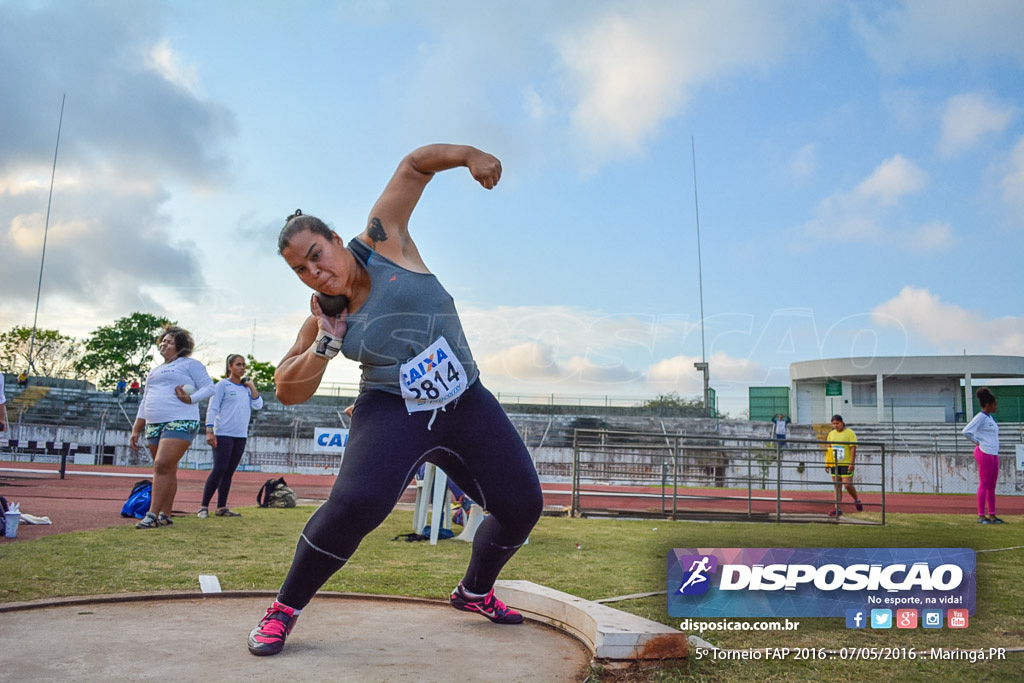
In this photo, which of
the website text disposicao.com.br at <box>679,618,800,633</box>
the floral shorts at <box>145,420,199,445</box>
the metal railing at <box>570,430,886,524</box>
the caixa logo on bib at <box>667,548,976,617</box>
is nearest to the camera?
the caixa logo on bib at <box>667,548,976,617</box>

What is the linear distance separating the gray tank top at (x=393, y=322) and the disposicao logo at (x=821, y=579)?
1.19 m

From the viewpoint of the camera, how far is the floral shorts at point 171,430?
6781mm

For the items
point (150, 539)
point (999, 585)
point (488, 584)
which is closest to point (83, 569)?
point (150, 539)

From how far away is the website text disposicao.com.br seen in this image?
3.01 m

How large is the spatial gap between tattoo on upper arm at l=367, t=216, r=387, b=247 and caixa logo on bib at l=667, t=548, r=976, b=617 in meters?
1.69

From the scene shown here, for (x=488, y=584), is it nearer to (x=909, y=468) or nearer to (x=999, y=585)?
(x=999, y=585)

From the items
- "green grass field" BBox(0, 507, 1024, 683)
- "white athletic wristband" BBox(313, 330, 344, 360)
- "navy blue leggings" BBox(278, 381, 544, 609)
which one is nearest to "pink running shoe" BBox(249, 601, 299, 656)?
"navy blue leggings" BBox(278, 381, 544, 609)

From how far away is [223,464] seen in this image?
8211 mm

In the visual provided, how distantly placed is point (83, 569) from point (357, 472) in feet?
8.90

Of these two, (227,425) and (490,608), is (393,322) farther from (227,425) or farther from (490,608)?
(227,425)

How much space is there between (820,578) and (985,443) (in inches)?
348

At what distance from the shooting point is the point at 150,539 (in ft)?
19.8

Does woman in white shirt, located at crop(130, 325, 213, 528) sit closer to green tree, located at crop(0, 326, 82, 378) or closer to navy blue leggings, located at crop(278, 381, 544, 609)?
navy blue leggings, located at crop(278, 381, 544, 609)

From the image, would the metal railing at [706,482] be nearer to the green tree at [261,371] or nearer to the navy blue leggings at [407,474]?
the navy blue leggings at [407,474]
